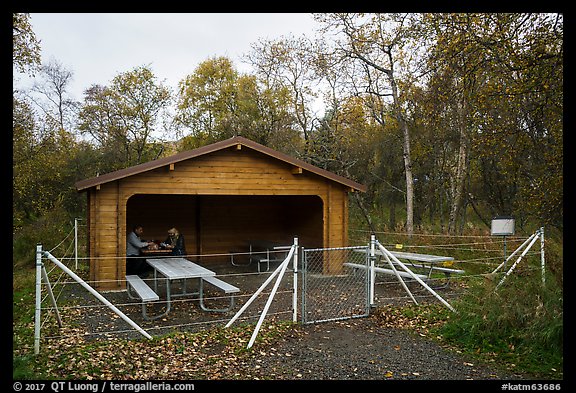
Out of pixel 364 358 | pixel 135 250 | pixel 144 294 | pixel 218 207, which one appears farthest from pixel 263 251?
pixel 364 358

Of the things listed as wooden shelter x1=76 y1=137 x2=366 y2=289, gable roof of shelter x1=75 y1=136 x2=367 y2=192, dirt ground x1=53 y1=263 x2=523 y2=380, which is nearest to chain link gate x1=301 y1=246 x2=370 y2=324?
dirt ground x1=53 y1=263 x2=523 y2=380

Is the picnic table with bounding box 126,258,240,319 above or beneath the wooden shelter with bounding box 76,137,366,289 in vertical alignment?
beneath

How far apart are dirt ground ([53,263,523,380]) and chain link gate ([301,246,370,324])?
0.35m

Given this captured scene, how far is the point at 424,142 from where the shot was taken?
22.4 m

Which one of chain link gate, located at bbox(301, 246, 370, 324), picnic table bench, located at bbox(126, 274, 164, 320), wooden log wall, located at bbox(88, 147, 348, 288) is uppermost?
wooden log wall, located at bbox(88, 147, 348, 288)

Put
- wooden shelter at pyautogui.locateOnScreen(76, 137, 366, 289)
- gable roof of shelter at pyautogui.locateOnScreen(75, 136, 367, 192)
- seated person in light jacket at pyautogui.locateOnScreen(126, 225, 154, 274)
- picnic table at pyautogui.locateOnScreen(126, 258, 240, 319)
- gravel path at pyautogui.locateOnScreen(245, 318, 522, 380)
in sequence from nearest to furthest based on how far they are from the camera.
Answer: gravel path at pyautogui.locateOnScreen(245, 318, 522, 380)
picnic table at pyautogui.locateOnScreen(126, 258, 240, 319)
gable roof of shelter at pyautogui.locateOnScreen(75, 136, 367, 192)
wooden shelter at pyautogui.locateOnScreen(76, 137, 366, 289)
seated person in light jacket at pyautogui.locateOnScreen(126, 225, 154, 274)

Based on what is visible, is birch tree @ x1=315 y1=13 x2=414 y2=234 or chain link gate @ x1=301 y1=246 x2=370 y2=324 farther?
birch tree @ x1=315 y1=13 x2=414 y2=234

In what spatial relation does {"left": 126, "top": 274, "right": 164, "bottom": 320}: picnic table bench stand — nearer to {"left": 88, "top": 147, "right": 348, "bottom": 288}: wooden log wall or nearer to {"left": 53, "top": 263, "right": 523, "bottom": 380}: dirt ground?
{"left": 53, "top": 263, "right": 523, "bottom": 380}: dirt ground

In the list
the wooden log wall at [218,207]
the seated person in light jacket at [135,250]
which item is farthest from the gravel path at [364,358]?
the seated person in light jacket at [135,250]

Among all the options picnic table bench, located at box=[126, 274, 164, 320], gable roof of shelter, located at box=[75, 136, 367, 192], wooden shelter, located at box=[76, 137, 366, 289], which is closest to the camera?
picnic table bench, located at box=[126, 274, 164, 320]

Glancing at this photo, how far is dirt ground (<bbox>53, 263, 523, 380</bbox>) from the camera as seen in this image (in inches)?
215

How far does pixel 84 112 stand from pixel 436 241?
2137cm

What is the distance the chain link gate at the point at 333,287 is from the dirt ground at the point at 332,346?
0.35 metres
